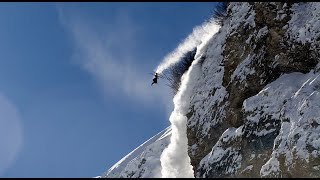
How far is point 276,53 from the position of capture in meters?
26.9

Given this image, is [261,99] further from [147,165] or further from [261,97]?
[147,165]

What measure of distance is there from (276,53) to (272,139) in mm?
6273

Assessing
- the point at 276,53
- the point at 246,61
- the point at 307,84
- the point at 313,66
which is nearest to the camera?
the point at 307,84

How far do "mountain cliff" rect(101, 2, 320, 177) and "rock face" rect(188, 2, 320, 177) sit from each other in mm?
36

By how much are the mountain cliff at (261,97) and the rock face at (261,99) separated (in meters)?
0.04

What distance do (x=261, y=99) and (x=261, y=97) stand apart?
0.16 m

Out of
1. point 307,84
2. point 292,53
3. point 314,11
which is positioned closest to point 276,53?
point 292,53

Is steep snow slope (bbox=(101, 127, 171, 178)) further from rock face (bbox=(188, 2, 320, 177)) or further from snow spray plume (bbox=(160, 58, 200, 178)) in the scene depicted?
rock face (bbox=(188, 2, 320, 177))

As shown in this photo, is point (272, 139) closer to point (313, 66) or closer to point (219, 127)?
point (313, 66)

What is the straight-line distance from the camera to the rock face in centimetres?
2042

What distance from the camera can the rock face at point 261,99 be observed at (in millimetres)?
20422

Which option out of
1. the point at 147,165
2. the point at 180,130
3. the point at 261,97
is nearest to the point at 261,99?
the point at 261,97

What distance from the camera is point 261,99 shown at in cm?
Answer: 2436

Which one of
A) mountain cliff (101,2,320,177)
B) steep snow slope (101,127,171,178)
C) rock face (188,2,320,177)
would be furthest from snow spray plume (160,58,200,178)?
steep snow slope (101,127,171,178)
